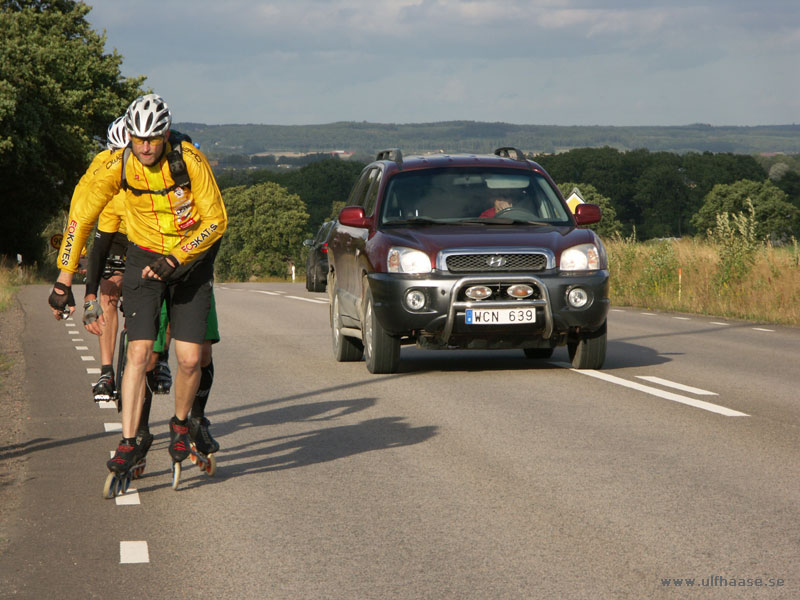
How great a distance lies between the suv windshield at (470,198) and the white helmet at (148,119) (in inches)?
227

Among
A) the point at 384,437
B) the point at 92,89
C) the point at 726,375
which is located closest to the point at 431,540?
the point at 384,437

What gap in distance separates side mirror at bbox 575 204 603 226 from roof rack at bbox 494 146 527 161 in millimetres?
1268

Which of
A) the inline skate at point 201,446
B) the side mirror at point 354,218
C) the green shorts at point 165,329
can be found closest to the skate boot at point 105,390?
the green shorts at point 165,329

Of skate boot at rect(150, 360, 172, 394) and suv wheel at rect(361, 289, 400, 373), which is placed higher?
skate boot at rect(150, 360, 172, 394)

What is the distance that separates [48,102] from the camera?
4569 cm

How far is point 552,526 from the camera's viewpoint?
17.8 ft

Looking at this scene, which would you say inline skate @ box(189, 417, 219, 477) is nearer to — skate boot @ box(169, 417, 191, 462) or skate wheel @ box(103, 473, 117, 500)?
skate boot @ box(169, 417, 191, 462)

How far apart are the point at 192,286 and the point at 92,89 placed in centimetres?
4469

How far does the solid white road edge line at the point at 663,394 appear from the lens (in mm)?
8887

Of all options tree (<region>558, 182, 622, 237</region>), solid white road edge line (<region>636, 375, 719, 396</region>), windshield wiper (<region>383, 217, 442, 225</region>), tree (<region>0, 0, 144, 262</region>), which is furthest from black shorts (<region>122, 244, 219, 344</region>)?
tree (<region>558, 182, 622, 237</region>)

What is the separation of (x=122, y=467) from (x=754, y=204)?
329 ft

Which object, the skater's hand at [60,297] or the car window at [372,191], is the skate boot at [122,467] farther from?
the car window at [372,191]

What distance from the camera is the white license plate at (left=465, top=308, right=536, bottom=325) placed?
10.6 metres

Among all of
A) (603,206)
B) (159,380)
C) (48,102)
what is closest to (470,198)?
(159,380)
